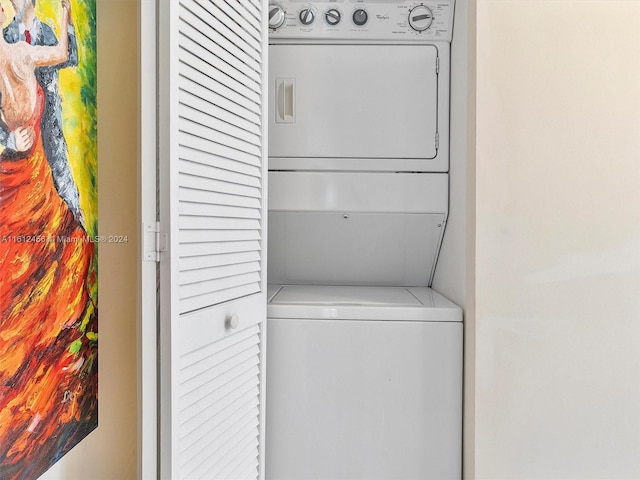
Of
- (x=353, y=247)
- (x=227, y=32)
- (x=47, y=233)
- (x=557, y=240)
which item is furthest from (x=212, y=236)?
(x=557, y=240)

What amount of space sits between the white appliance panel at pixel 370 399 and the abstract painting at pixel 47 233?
24.4 inches

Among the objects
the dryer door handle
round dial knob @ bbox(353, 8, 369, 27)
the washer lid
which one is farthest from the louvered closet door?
round dial knob @ bbox(353, 8, 369, 27)

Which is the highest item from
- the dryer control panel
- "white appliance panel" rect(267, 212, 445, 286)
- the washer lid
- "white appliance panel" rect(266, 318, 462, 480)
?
the dryer control panel

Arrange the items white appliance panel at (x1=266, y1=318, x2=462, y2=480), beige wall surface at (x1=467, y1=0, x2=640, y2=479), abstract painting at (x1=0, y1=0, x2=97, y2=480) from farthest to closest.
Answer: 1. white appliance panel at (x1=266, y1=318, x2=462, y2=480)
2. beige wall surface at (x1=467, y1=0, x2=640, y2=479)
3. abstract painting at (x1=0, y1=0, x2=97, y2=480)

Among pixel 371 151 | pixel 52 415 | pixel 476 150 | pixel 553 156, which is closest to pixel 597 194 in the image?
pixel 553 156

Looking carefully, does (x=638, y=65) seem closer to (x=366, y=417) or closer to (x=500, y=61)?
(x=500, y=61)

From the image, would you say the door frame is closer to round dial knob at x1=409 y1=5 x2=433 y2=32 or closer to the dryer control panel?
the dryer control panel

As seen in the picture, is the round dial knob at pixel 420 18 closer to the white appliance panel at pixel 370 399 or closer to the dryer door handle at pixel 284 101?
the dryer door handle at pixel 284 101

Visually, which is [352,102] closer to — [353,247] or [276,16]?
[276,16]

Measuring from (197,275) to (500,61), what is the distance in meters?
0.97

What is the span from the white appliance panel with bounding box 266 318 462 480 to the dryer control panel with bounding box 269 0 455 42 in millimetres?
984

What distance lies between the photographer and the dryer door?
1.64m

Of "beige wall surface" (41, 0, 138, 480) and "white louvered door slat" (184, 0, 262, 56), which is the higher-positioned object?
"white louvered door slat" (184, 0, 262, 56)

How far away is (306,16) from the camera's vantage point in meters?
1.63
